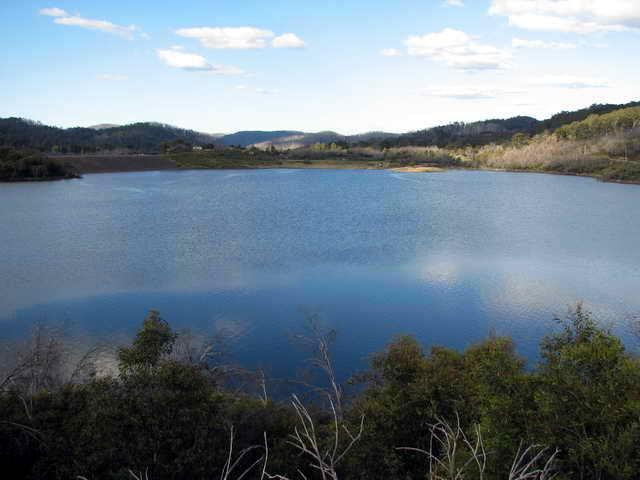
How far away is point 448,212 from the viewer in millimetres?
44938

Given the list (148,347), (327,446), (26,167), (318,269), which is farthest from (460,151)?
(327,446)

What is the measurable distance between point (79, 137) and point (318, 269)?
15039cm

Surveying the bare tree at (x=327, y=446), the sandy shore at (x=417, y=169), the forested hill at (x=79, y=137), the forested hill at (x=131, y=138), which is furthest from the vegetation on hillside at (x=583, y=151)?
the forested hill at (x=79, y=137)

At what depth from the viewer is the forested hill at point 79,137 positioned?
110m

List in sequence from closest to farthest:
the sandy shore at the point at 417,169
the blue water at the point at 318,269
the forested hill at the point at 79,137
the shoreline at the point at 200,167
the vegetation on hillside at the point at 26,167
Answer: the blue water at the point at 318,269
the vegetation on hillside at the point at 26,167
the shoreline at the point at 200,167
the sandy shore at the point at 417,169
the forested hill at the point at 79,137

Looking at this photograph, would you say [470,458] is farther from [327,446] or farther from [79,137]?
[79,137]

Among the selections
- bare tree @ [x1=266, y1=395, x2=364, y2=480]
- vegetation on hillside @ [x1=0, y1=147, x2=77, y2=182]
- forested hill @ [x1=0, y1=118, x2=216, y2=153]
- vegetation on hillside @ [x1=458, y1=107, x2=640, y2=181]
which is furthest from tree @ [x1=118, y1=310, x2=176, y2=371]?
forested hill @ [x1=0, y1=118, x2=216, y2=153]

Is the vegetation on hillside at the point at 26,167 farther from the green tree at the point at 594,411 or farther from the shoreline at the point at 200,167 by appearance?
the green tree at the point at 594,411

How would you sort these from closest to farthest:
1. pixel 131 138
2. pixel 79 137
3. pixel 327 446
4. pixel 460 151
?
pixel 327 446 < pixel 460 151 < pixel 79 137 < pixel 131 138

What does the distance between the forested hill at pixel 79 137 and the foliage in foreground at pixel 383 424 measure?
3950 inches

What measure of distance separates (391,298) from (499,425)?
13327mm

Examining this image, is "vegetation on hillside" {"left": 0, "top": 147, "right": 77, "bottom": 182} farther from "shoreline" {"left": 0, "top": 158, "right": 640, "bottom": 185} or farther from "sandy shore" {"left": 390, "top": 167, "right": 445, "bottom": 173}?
"sandy shore" {"left": 390, "top": 167, "right": 445, "bottom": 173}

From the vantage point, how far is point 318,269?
993 inches

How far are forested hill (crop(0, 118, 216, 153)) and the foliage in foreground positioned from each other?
3950 inches
